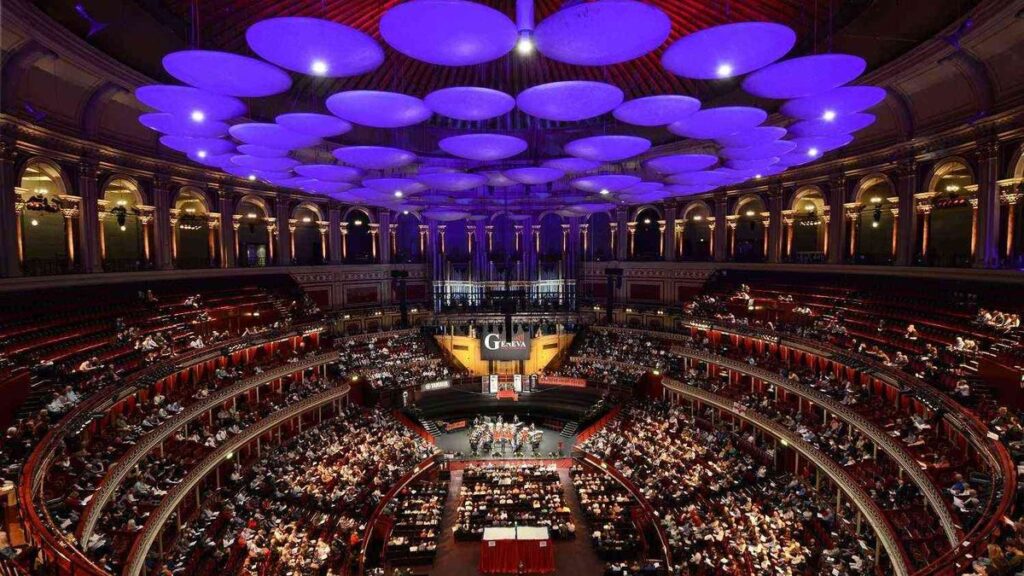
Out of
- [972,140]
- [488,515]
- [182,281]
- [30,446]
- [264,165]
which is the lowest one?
[488,515]

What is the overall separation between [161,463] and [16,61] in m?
12.4

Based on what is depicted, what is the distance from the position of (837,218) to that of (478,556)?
21.3 metres

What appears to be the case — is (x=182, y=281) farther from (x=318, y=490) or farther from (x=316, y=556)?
(x=316, y=556)

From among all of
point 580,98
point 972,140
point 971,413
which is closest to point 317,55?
point 580,98

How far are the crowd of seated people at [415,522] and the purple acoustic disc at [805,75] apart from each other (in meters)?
16.7

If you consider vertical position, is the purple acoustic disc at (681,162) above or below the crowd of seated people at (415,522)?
above

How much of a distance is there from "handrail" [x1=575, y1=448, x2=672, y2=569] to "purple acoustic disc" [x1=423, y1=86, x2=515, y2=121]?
1482 cm

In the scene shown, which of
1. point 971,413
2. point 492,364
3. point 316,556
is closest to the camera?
point 971,413

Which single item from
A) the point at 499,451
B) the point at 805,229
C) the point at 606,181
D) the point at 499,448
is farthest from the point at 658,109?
the point at 805,229

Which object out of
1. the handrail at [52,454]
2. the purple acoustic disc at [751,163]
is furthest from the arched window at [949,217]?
the handrail at [52,454]

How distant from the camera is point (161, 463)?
15.5 m

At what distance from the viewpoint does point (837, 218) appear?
2347 cm

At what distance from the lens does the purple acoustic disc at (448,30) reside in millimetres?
5883

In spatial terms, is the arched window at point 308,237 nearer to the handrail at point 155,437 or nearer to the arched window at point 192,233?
the arched window at point 192,233
